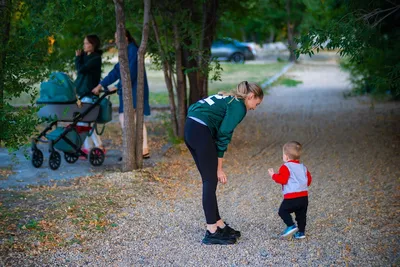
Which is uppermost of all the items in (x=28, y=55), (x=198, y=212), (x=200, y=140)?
(x=28, y=55)

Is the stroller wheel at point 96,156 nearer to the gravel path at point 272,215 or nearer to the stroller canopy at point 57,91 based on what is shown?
the stroller canopy at point 57,91

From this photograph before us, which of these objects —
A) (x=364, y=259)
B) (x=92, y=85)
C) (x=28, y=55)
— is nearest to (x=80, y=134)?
(x=92, y=85)

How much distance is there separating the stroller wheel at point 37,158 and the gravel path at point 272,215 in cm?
215

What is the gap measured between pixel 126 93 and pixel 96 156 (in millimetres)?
1311

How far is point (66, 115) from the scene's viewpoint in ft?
30.8

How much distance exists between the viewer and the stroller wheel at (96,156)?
9.65 metres

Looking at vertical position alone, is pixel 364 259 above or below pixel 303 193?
below

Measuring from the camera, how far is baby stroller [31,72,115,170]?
30.4 ft

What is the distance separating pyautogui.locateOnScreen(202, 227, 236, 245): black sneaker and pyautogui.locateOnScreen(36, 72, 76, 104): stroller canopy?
4.03 meters

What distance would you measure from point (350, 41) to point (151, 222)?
3.03 meters

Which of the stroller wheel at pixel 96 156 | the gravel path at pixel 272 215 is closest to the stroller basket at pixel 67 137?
the stroller wheel at pixel 96 156

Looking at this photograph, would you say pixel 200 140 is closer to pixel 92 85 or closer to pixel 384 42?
pixel 92 85

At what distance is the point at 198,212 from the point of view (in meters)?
7.24

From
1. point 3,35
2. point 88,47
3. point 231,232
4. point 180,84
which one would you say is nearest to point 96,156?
point 88,47
